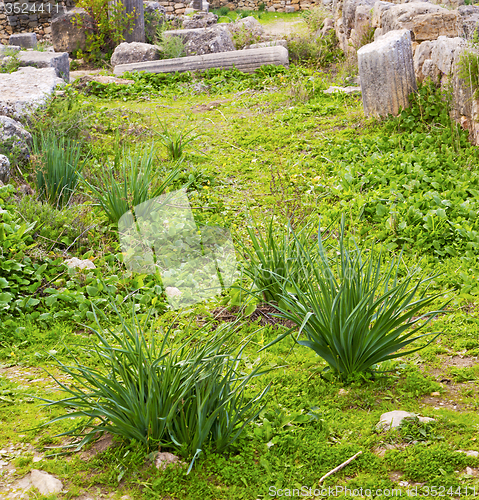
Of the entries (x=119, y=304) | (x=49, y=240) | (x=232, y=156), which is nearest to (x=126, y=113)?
(x=232, y=156)

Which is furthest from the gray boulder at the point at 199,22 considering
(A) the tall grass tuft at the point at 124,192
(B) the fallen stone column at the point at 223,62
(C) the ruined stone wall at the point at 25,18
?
(A) the tall grass tuft at the point at 124,192

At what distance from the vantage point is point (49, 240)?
13.4 ft

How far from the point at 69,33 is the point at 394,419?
40.7 feet

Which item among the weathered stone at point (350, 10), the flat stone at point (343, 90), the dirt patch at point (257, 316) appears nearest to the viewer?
the dirt patch at point (257, 316)

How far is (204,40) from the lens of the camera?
1123cm

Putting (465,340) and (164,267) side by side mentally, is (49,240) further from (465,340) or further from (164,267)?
(465,340)

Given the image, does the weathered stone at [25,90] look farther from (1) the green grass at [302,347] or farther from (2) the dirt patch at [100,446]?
(2) the dirt patch at [100,446]

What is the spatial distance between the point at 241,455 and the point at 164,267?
2132 mm

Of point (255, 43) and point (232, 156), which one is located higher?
point (255, 43)

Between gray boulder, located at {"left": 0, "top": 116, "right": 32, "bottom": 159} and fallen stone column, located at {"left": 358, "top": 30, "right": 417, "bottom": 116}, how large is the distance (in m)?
4.00

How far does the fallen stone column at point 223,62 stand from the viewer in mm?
9656

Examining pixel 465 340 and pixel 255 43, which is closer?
pixel 465 340

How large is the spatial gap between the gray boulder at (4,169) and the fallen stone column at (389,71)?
4.21 m

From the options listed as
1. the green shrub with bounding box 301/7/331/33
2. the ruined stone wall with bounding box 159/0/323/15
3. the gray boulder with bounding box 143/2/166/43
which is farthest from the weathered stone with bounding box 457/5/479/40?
the ruined stone wall with bounding box 159/0/323/15
